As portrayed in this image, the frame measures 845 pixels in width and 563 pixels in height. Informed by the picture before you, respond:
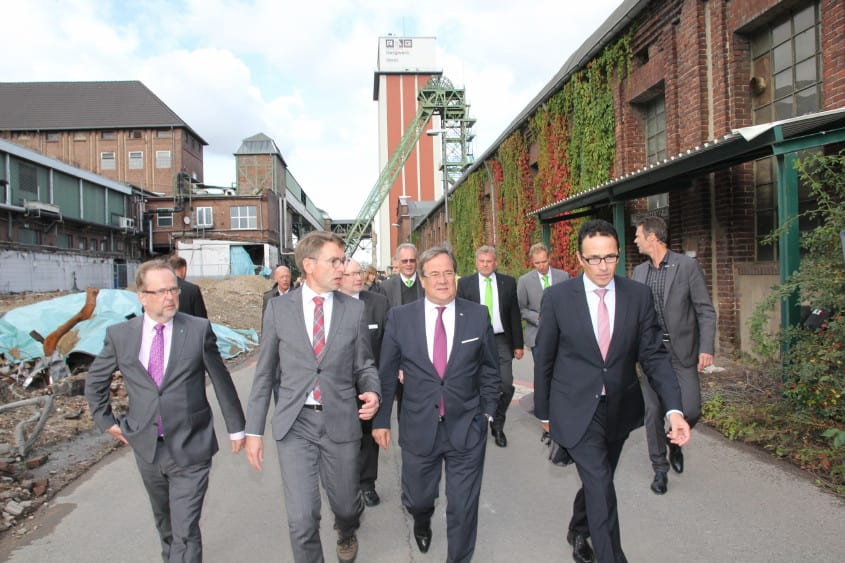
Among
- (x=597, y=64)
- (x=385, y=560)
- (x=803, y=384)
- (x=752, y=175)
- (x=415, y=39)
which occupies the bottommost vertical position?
(x=385, y=560)

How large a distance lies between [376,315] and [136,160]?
61330mm

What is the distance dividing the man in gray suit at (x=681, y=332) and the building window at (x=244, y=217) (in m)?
49.3

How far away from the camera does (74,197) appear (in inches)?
1634

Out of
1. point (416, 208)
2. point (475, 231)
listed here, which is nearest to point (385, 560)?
point (475, 231)

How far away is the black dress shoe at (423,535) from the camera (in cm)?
379

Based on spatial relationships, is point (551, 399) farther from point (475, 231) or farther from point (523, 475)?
point (475, 231)

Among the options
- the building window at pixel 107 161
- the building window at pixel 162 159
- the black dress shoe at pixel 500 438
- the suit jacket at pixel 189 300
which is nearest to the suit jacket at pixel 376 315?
the black dress shoe at pixel 500 438

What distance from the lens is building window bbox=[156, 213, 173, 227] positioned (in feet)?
169

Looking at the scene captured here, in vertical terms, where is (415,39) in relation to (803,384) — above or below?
above

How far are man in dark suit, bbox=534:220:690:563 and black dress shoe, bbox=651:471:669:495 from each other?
1571 millimetres

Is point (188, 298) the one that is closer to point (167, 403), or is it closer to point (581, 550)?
point (167, 403)

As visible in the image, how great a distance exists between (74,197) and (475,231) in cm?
3081

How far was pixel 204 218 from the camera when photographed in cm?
5138

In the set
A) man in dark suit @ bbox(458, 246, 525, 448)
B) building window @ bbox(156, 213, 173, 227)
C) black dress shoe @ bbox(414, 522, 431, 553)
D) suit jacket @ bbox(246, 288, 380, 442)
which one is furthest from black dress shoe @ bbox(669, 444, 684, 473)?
building window @ bbox(156, 213, 173, 227)
